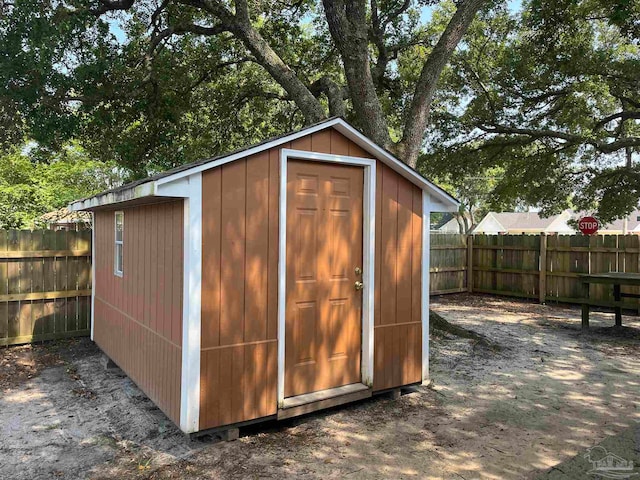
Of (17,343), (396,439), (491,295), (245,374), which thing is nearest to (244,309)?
(245,374)

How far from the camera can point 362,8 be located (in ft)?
23.7

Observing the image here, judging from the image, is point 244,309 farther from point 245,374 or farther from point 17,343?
point 17,343

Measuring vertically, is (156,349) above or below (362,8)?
below

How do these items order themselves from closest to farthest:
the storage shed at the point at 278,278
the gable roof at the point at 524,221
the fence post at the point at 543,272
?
1. the storage shed at the point at 278,278
2. the fence post at the point at 543,272
3. the gable roof at the point at 524,221

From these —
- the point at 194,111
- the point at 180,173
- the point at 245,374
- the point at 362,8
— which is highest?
the point at 362,8

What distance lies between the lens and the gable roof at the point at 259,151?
3.50 metres

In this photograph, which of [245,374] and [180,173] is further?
[245,374]

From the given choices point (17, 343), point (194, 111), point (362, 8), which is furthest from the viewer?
point (194, 111)

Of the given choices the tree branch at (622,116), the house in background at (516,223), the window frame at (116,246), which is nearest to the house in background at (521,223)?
the house in background at (516,223)

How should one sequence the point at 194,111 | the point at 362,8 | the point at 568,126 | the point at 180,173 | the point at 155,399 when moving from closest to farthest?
1. the point at 180,173
2. the point at 155,399
3. the point at 362,8
4. the point at 194,111
5. the point at 568,126

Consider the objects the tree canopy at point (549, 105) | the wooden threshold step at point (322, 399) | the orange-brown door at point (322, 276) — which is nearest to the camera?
the wooden threshold step at point (322, 399)

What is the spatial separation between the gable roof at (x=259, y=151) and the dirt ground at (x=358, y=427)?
1.97 metres

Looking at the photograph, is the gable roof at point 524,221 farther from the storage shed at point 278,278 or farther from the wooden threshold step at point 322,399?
the wooden threshold step at point 322,399

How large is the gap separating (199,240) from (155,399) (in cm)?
163
